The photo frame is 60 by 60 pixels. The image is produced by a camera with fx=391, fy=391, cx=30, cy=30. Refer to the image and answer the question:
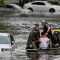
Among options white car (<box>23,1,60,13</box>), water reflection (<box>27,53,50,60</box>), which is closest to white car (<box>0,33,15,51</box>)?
water reflection (<box>27,53,50,60</box>)

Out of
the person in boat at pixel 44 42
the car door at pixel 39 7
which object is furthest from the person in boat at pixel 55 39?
the car door at pixel 39 7

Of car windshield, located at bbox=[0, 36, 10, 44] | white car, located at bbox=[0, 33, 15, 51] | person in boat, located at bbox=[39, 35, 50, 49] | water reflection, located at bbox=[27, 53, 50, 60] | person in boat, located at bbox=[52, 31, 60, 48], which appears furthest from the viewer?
car windshield, located at bbox=[0, 36, 10, 44]

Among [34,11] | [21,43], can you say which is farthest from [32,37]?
[34,11]

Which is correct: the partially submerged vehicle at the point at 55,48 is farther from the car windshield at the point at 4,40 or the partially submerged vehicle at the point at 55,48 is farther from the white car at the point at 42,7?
the white car at the point at 42,7

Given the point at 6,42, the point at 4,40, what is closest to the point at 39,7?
the point at 4,40

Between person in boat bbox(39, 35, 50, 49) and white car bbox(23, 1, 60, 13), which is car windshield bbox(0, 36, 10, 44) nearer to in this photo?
person in boat bbox(39, 35, 50, 49)

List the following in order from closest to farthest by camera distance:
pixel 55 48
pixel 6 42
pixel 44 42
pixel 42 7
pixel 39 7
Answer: pixel 44 42
pixel 55 48
pixel 6 42
pixel 42 7
pixel 39 7

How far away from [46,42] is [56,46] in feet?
4.34

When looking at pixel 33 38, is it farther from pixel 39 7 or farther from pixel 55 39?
pixel 39 7

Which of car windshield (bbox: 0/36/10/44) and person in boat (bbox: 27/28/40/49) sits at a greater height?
person in boat (bbox: 27/28/40/49)

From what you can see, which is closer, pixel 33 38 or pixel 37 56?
pixel 37 56

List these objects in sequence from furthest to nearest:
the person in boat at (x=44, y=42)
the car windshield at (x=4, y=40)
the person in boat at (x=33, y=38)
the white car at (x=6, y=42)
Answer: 1. the car windshield at (x=4, y=40)
2. the white car at (x=6, y=42)
3. the person in boat at (x=44, y=42)
4. the person in boat at (x=33, y=38)

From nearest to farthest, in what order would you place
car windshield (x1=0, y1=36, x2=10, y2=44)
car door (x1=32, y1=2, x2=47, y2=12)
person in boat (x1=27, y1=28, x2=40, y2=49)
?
person in boat (x1=27, y1=28, x2=40, y2=49) → car windshield (x1=0, y1=36, x2=10, y2=44) → car door (x1=32, y1=2, x2=47, y2=12)

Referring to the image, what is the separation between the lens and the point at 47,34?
64.3 feet
